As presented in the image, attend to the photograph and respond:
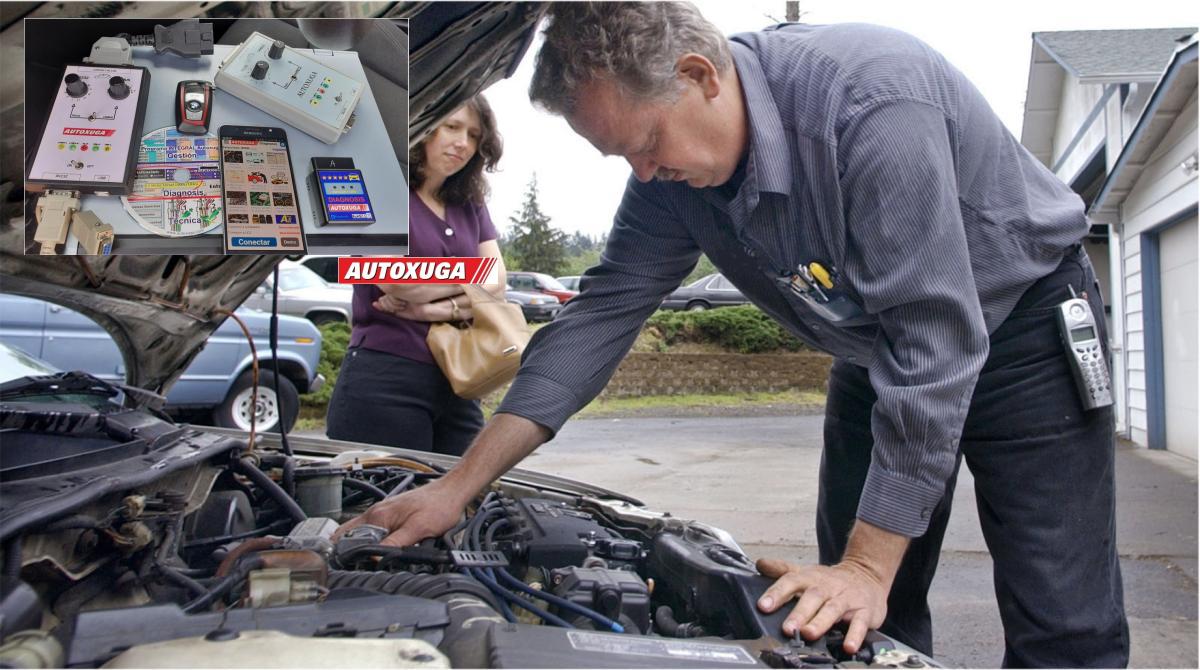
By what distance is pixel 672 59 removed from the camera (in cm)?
164

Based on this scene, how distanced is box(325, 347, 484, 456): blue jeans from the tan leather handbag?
89 millimetres

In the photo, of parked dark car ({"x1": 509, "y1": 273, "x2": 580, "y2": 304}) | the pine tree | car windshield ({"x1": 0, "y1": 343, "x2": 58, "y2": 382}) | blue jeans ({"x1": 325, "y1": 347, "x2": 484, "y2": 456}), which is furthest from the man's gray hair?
the pine tree

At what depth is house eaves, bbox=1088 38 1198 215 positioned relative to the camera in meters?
6.71

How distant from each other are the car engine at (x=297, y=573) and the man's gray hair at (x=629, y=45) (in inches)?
35.3

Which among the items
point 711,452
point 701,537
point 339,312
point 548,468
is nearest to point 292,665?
point 701,537

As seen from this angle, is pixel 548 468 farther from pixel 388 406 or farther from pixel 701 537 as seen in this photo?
pixel 701 537

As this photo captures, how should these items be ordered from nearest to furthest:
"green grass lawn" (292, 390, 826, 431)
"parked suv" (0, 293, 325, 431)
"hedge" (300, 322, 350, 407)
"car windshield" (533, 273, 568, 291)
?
"parked suv" (0, 293, 325, 431), "hedge" (300, 322, 350, 407), "green grass lawn" (292, 390, 826, 431), "car windshield" (533, 273, 568, 291)

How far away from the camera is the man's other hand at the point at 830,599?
1381 millimetres

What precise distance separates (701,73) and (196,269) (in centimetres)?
115

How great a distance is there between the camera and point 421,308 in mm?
Answer: 2652

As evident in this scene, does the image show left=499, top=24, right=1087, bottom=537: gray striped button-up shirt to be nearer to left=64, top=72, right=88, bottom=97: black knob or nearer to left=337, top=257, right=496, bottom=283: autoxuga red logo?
left=337, top=257, right=496, bottom=283: autoxuga red logo

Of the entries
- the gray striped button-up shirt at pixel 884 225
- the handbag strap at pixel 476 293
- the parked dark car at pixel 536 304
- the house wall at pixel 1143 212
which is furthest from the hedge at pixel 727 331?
the gray striped button-up shirt at pixel 884 225

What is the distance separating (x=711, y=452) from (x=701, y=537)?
7.13 meters

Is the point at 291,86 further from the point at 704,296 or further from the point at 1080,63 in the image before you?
the point at 704,296
